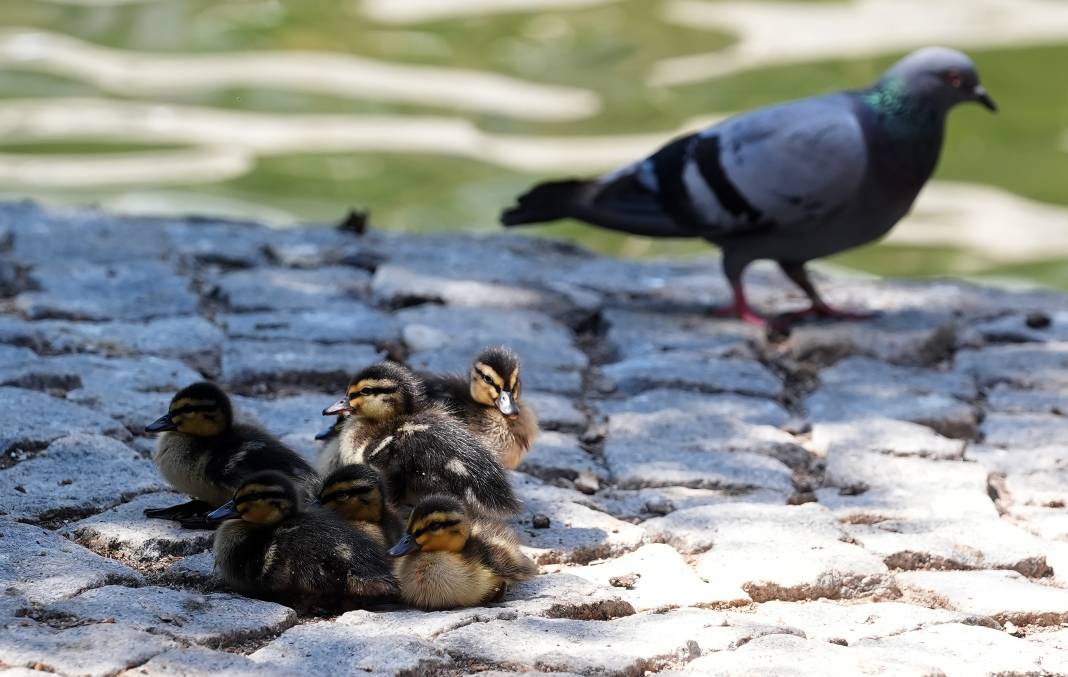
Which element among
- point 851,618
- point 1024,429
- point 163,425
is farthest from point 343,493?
point 1024,429

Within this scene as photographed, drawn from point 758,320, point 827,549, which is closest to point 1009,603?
point 827,549

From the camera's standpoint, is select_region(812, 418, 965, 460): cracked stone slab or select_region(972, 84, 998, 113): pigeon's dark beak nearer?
select_region(812, 418, 965, 460): cracked stone slab

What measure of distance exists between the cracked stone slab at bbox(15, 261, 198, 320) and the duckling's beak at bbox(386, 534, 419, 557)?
2620 mm

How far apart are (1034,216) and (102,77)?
586cm

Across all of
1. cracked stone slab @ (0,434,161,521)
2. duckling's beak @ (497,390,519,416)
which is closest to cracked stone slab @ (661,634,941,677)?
duckling's beak @ (497,390,519,416)

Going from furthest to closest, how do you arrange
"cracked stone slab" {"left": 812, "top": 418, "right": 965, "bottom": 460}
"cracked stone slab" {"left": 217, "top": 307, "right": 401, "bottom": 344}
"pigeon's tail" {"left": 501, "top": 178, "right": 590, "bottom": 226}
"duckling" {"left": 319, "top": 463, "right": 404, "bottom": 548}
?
"pigeon's tail" {"left": 501, "top": 178, "right": 590, "bottom": 226}
"cracked stone slab" {"left": 217, "top": 307, "right": 401, "bottom": 344}
"cracked stone slab" {"left": 812, "top": 418, "right": 965, "bottom": 460}
"duckling" {"left": 319, "top": 463, "right": 404, "bottom": 548}

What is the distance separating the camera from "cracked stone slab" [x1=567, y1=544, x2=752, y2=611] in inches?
153

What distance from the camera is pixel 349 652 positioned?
3438 millimetres

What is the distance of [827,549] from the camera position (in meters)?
4.20

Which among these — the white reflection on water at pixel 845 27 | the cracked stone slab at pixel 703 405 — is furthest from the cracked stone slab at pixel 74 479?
the white reflection on water at pixel 845 27

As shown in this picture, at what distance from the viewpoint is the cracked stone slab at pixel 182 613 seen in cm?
351

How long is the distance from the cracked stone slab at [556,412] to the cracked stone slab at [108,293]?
58.2 inches

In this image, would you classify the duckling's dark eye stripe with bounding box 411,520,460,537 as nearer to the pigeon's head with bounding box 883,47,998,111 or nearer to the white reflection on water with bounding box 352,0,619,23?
the pigeon's head with bounding box 883,47,998,111

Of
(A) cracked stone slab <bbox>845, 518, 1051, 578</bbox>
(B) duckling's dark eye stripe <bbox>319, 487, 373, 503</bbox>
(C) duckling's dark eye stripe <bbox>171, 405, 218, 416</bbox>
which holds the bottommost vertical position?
(A) cracked stone slab <bbox>845, 518, 1051, 578</bbox>
